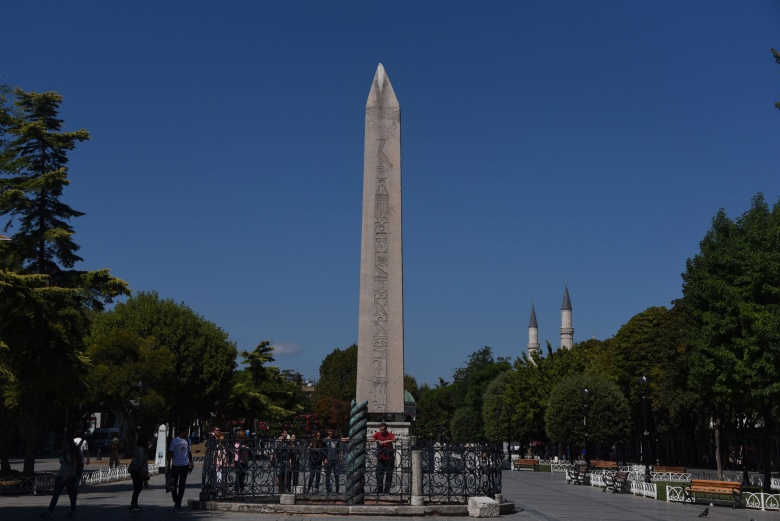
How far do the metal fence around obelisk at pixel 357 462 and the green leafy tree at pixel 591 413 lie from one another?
3870 cm

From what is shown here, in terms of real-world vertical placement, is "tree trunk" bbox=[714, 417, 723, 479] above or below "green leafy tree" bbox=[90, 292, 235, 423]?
below

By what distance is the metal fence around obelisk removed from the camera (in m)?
17.4

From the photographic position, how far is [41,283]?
84.2 ft

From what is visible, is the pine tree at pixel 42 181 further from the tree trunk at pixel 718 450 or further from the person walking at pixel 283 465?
the tree trunk at pixel 718 450

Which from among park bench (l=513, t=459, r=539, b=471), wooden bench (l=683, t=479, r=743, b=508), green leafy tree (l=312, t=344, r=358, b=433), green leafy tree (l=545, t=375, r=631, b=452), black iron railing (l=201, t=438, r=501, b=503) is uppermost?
green leafy tree (l=312, t=344, r=358, b=433)

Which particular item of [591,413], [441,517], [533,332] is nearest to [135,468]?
[441,517]

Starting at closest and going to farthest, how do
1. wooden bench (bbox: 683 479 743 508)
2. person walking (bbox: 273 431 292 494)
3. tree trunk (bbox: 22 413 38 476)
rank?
person walking (bbox: 273 431 292 494) < wooden bench (bbox: 683 479 743 508) < tree trunk (bbox: 22 413 38 476)

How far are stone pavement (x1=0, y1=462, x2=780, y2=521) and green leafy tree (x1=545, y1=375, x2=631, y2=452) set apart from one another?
27.2 metres

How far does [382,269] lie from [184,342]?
1389 inches

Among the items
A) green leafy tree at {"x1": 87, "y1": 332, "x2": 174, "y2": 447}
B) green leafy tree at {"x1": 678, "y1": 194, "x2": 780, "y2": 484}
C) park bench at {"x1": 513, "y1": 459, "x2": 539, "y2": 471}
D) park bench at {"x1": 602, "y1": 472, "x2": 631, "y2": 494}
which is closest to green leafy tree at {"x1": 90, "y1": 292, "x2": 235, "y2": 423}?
green leafy tree at {"x1": 87, "y1": 332, "x2": 174, "y2": 447}

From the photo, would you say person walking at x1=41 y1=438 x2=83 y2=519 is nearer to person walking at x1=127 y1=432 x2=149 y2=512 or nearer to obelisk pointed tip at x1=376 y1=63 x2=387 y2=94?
person walking at x1=127 y1=432 x2=149 y2=512

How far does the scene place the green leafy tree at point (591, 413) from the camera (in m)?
55.5

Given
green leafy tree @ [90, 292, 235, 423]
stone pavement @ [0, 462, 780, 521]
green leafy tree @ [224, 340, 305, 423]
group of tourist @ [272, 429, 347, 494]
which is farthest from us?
green leafy tree @ [224, 340, 305, 423]

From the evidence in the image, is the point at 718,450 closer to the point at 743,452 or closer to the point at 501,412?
the point at 743,452
